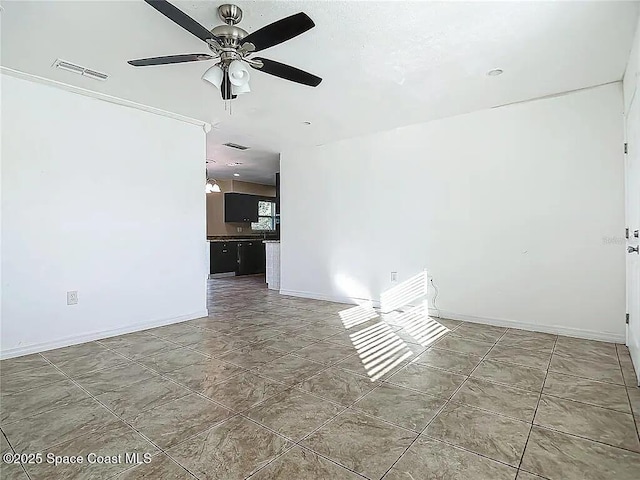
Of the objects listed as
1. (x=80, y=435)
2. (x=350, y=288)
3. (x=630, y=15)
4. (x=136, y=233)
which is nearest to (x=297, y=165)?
(x=350, y=288)

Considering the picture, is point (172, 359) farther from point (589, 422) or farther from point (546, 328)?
point (546, 328)

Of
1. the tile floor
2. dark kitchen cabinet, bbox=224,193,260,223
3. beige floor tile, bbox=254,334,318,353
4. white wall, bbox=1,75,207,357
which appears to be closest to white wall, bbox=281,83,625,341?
the tile floor

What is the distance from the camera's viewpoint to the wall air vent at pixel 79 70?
2.82 metres

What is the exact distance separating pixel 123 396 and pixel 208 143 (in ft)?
13.4

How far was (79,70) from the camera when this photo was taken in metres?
2.93

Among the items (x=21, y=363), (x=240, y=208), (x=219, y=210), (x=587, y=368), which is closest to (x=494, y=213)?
(x=587, y=368)

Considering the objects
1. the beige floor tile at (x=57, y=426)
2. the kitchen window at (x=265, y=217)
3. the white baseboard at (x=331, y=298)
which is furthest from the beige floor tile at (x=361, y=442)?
the kitchen window at (x=265, y=217)

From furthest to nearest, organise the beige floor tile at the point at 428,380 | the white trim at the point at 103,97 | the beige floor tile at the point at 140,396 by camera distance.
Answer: the white trim at the point at 103,97 → the beige floor tile at the point at 428,380 → the beige floor tile at the point at 140,396

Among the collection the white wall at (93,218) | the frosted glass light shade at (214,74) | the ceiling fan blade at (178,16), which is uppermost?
the ceiling fan blade at (178,16)

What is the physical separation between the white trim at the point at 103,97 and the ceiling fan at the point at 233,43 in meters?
1.46

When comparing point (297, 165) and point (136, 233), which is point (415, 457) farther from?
point (297, 165)

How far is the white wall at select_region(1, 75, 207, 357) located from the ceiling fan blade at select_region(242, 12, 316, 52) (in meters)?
2.24

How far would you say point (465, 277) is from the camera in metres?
4.07

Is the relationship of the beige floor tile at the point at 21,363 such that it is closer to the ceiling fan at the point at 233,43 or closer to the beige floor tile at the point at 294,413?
the beige floor tile at the point at 294,413
